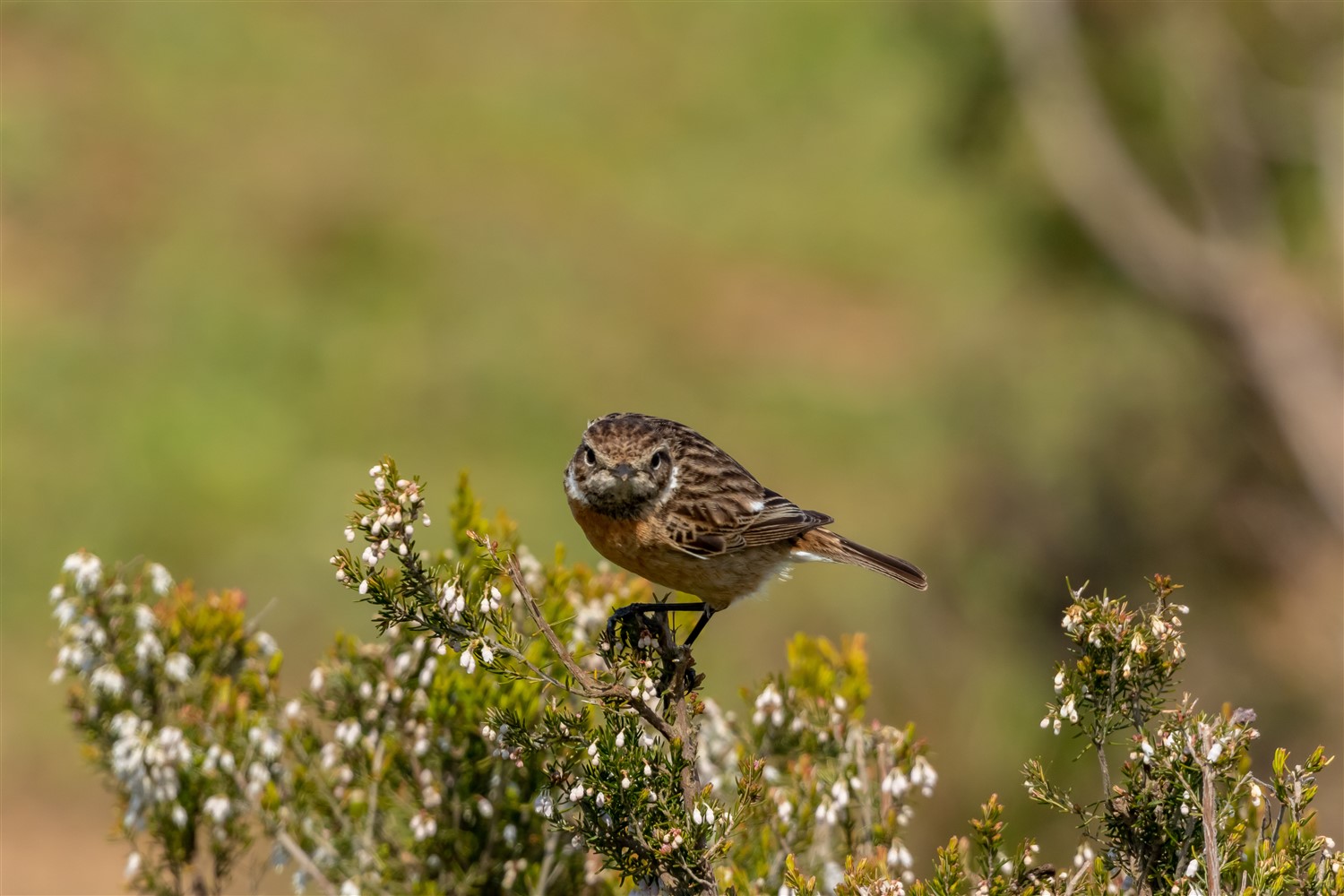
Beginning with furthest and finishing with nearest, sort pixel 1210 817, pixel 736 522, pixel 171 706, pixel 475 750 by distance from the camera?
pixel 736 522 → pixel 171 706 → pixel 475 750 → pixel 1210 817

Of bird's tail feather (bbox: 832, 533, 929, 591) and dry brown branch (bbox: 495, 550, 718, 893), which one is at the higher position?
bird's tail feather (bbox: 832, 533, 929, 591)

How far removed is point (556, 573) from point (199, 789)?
147cm

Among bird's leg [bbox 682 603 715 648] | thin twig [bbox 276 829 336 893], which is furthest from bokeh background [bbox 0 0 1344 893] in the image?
thin twig [bbox 276 829 336 893]

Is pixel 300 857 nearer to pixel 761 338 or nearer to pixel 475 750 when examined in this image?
pixel 475 750

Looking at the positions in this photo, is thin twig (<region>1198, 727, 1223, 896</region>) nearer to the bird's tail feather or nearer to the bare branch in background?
the bird's tail feather

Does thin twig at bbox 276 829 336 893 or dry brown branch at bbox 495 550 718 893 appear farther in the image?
thin twig at bbox 276 829 336 893

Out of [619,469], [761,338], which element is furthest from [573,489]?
[761,338]

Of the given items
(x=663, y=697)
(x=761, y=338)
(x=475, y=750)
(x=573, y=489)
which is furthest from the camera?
(x=761, y=338)

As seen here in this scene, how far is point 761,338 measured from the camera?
69.5ft

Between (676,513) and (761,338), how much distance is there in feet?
51.4

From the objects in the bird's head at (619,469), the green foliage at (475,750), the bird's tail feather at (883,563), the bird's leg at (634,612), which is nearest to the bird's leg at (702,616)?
the bird's leg at (634,612)

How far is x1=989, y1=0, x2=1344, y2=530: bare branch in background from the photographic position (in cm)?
1392

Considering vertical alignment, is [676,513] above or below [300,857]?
above

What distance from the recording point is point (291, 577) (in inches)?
553
